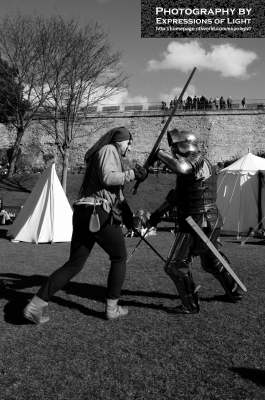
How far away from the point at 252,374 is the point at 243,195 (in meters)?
11.5

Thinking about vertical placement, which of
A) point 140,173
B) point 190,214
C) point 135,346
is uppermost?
point 140,173

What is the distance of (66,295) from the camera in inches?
195

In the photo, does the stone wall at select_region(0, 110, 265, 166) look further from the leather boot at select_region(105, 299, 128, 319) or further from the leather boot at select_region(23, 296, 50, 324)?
the leather boot at select_region(23, 296, 50, 324)

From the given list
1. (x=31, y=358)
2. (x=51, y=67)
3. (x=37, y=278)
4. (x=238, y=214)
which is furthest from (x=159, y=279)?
(x=51, y=67)

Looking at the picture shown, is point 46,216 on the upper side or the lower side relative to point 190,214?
lower

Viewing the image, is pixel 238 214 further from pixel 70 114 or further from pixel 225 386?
pixel 70 114

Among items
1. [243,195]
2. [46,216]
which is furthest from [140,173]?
[243,195]

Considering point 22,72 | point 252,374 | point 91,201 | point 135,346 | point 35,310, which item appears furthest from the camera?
point 22,72

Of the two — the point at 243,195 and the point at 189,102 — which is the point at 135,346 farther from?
the point at 189,102

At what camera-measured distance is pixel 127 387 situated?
2.63 meters

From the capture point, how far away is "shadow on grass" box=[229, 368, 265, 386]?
272 centimetres

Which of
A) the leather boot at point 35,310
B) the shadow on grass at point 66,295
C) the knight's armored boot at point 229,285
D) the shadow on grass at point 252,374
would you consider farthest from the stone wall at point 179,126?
the shadow on grass at point 252,374

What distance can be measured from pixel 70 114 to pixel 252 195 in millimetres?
16085

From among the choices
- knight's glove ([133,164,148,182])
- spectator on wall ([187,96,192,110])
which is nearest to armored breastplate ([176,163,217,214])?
knight's glove ([133,164,148,182])
